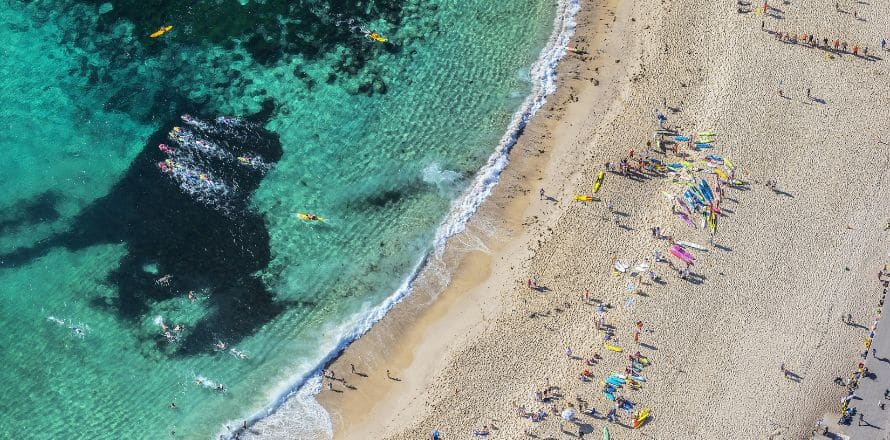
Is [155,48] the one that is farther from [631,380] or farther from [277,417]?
[631,380]

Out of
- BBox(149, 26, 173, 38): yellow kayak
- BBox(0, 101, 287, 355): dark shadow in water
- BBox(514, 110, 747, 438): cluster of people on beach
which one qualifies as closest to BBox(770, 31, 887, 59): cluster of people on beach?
BBox(514, 110, 747, 438): cluster of people on beach

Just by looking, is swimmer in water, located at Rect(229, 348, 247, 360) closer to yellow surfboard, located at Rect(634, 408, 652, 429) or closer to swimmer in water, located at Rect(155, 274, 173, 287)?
swimmer in water, located at Rect(155, 274, 173, 287)

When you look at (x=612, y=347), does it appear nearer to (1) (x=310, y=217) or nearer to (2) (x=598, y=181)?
(2) (x=598, y=181)

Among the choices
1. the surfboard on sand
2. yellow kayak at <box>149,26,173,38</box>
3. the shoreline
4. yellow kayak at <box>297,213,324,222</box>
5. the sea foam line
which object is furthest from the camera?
yellow kayak at <box>149,26,173,38</box>

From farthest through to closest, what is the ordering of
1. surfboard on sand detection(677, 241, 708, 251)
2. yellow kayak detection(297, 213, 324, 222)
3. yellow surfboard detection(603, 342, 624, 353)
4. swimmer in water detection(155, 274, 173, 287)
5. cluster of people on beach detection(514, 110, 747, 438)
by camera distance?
yellow kayak detection(297, 213, 324, 222) → swimmer in water detection(155, 274, 173, 287) → surfboard on sand detection(677, 241, 708, 251) → yellow surfboard detection(603, 342, 624, 353) → cluster of people on beach detection(514, 110, 747, 438)

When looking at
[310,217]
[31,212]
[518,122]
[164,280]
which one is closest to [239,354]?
[164,280]

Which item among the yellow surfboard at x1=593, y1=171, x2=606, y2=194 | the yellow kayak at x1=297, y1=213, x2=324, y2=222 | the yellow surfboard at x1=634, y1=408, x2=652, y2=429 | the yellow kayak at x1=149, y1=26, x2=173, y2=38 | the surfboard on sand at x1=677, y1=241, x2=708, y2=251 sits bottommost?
the yellow surfboard at x1=634, y1=408, x2=652, y2=429
